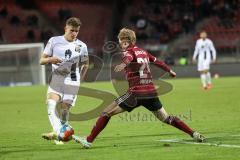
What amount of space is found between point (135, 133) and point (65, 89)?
2433 millimetres

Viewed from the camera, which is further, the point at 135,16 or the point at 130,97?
the point at 135,16

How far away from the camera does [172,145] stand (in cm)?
1174

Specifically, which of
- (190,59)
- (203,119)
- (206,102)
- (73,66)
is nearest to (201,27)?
(190,59)

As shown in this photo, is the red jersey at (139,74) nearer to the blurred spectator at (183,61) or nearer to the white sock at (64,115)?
the white sock at (64,115)

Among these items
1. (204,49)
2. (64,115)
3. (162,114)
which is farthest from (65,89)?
(204,49)

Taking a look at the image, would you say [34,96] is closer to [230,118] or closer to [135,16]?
[230,118]

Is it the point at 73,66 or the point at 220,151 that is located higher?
the point at 73,66

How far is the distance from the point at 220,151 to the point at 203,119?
20.5ft

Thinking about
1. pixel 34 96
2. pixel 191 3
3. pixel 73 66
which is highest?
pixel 191 3

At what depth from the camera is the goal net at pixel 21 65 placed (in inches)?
1489

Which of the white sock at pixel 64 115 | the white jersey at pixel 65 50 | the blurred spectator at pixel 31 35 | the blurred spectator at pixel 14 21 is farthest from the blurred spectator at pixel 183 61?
the white sock at pixel 64 115

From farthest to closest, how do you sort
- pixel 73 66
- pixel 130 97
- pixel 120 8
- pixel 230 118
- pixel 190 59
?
pixel 120 8, pixel 190 59, pixel 230 118, pixel 73 66, pixel 130 97

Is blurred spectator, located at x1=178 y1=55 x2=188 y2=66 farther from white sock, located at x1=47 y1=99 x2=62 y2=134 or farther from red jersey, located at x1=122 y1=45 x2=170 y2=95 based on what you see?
red jersey, located at x1=122 y1=45 x2=170 y2=95

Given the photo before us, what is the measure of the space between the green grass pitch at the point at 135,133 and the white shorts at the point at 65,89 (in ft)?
2.78
